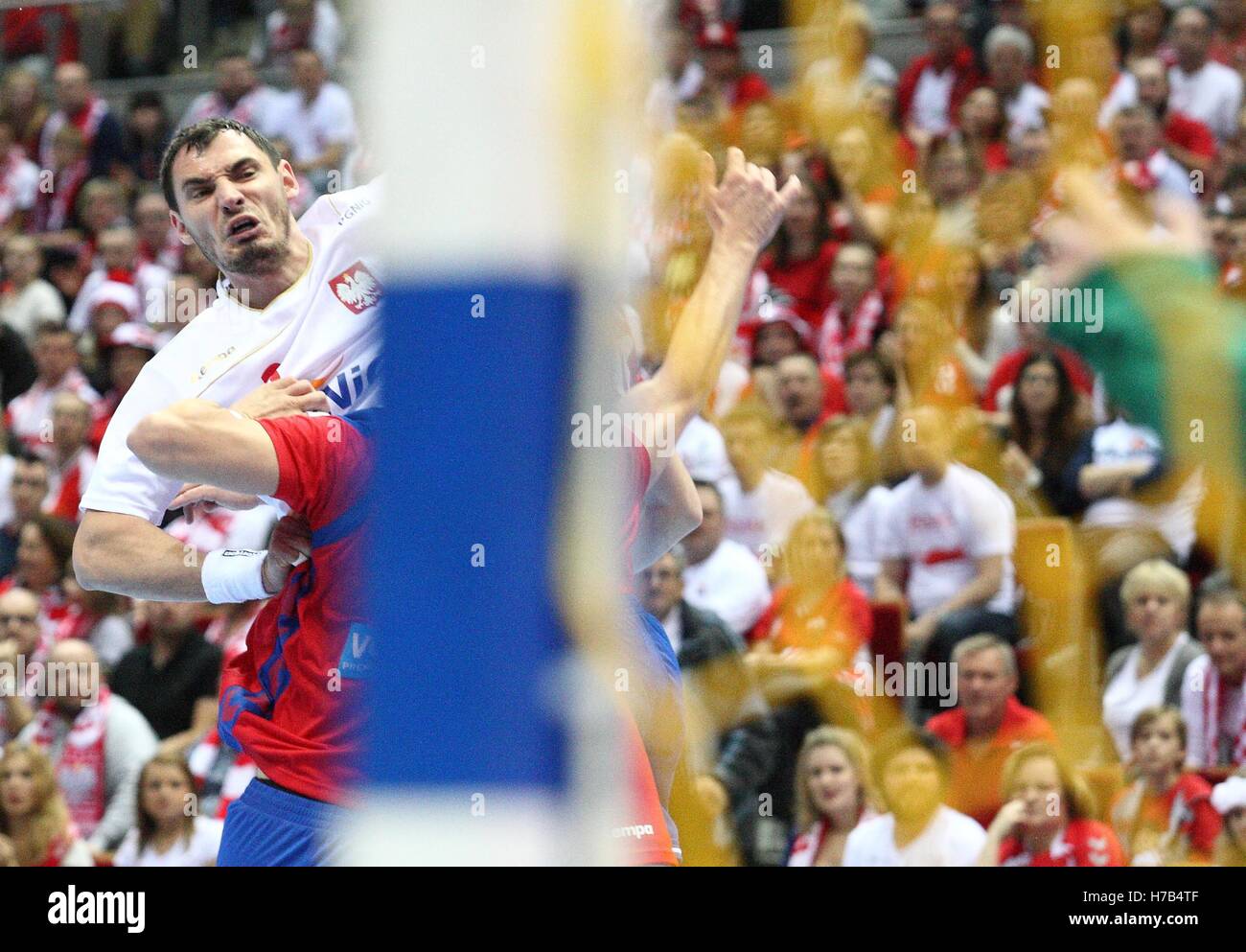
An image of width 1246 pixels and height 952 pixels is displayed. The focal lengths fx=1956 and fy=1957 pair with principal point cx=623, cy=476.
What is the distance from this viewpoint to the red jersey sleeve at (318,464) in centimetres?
356

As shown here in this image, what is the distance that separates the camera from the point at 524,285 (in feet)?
5.58

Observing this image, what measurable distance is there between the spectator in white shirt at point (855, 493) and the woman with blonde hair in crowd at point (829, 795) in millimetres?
969

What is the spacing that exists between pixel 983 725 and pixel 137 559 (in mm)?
2997

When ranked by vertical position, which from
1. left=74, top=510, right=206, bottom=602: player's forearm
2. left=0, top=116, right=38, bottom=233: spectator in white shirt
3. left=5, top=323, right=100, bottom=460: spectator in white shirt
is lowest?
left=74, top=510, right=206, bottom=602: player's forearm

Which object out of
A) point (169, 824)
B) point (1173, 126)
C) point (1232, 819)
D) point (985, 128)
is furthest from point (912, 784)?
point (1173, 126)

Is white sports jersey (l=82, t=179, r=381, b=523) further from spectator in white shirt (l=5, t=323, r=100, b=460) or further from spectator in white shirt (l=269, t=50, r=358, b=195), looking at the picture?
spectator in white shirt (l=269, t=50, r=358, b=195)

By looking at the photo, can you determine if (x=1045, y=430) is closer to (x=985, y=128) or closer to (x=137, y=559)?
(x=985, y=128)

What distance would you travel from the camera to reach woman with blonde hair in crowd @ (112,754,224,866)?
6.39m

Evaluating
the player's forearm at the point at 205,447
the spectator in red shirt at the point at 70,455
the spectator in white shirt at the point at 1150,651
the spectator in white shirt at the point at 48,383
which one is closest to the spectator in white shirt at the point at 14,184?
the spectator in white shirt at the point at 48,383

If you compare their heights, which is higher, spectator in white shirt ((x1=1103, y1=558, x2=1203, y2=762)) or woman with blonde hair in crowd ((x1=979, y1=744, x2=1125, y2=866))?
spectator in white shirt ((x1=1103, y1=558, x2=1203, y2=762))

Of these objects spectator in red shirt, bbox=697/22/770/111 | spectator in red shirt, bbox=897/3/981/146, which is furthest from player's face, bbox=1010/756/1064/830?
spectator in red shirt, bbox=697/22/770/111

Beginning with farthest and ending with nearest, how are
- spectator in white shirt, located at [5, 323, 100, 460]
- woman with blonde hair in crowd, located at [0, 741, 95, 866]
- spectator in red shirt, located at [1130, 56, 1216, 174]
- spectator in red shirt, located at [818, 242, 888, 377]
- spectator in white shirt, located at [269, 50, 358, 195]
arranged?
spectator in white shirt, located at [269, 50, 358, 195], spectator in white shirt, located at [5, 323, 100, 460], spectator in red shirt, located at [1130, 56, 1216, 174], spectator in red shirt, located at [818, 242, 888, 377], woman with blonde hair in crowd, located at [0, 741, 95, 866]

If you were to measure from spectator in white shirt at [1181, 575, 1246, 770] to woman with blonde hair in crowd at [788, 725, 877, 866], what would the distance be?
1.00m
